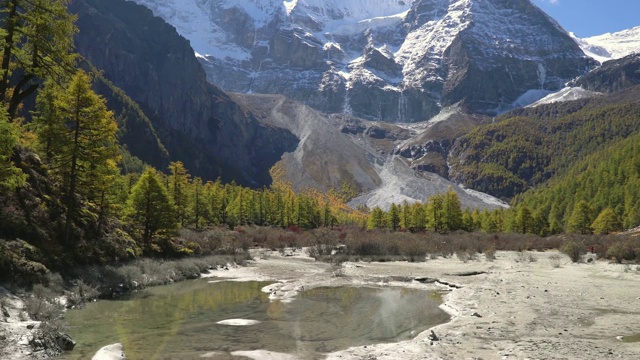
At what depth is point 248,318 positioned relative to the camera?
21.2 m

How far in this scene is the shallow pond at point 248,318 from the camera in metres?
16.1

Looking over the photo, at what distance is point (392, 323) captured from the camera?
2031 centimetres

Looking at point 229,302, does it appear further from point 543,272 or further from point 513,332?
point 543,272

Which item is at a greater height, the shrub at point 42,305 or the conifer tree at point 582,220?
the conifer tree at point 582,220

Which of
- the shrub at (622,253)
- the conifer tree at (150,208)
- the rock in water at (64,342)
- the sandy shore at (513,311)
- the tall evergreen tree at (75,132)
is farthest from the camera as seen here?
the shrub at (622,253)

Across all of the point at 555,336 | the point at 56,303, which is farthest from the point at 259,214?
the point at 555,336

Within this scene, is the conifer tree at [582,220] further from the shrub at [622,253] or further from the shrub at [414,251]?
the shrub at [622,253]

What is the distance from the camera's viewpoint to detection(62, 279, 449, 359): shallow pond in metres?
16.1

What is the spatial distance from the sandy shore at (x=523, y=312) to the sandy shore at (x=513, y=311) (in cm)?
3

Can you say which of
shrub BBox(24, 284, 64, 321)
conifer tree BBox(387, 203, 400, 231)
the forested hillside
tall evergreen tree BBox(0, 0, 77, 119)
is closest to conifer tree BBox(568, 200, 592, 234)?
conifer tree BBox(387, 203, 400, 231)

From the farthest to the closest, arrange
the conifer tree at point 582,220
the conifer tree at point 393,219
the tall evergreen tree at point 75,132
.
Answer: the conifer tree at point 393,219, the conifer tree at point 582,220, the tall evergreen tree at point 75,132

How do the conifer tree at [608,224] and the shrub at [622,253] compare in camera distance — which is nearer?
the shrub at [622,253]

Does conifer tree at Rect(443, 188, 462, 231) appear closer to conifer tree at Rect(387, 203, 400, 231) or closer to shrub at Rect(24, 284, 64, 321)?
conifer tree at Rect(387, 203, 400, 231)

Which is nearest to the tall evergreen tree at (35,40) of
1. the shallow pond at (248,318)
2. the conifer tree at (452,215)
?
the shallow pond at (248,318)
